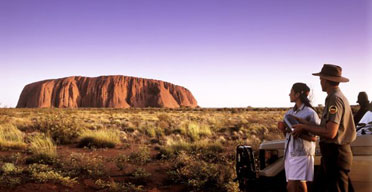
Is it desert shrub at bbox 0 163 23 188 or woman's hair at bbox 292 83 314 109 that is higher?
woman's hair at bbox 292 83 314 109

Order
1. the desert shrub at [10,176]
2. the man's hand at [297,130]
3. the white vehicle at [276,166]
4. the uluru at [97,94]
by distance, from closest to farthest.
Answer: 1. the man's hand at [297,130]
2. the white vehicle at [276,166]
3. the desert shrub at [10,176]
4. the uluru at [97,94]

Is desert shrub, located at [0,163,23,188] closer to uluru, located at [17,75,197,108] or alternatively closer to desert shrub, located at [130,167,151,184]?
desert shrub, located at [130,167,151,184]

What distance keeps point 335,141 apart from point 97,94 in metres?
126

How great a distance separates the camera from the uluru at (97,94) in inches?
4668

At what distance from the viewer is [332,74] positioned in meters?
3.49

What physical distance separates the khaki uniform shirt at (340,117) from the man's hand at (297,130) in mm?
225

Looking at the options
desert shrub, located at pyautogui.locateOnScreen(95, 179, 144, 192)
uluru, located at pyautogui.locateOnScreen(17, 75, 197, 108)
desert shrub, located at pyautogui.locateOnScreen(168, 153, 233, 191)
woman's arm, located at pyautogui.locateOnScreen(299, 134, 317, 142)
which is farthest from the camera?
uluru, located at pyautogui.locateOnScreen(17, 75, 197, 108)

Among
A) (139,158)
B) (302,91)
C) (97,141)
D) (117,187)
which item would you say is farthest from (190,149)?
(302,91)

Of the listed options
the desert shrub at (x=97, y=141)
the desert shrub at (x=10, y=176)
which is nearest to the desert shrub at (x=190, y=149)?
the desert shrub at (x=97, y=141)

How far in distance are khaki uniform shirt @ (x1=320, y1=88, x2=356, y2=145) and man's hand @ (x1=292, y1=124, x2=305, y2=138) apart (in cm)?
23

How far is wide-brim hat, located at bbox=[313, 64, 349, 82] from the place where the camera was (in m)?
3.45

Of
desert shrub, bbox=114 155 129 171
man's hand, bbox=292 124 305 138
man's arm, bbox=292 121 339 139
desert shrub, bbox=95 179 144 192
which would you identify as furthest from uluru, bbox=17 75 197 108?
man's arm, bbox=292 121 339 139

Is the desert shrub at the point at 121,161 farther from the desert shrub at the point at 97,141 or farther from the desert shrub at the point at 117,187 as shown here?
the desert shrub at the point at 97,141

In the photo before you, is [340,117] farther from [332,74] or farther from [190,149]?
[190,149]
